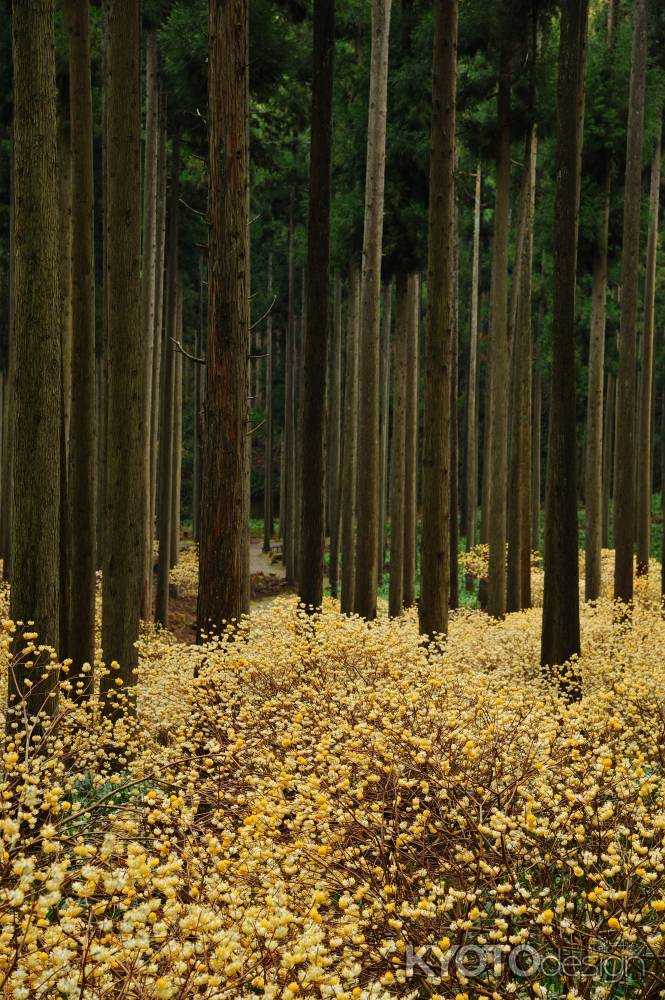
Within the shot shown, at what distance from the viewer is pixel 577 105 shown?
8750mm

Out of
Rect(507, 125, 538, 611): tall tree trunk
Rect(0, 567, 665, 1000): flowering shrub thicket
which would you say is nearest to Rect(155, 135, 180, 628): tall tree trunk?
Rect(507, 125, 538, 611): tall tree trunk

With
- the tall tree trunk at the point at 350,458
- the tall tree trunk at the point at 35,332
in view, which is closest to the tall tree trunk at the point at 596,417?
the tall tree trunk at the point at 350,458

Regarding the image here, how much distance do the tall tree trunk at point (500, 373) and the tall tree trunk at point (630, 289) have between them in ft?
6.67

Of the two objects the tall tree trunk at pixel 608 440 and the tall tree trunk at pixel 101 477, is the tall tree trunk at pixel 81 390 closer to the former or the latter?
the tall tree trunk at pixel 101 477

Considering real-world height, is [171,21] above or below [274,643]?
above

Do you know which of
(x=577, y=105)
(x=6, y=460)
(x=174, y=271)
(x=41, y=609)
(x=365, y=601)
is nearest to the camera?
(x=41, y=609)

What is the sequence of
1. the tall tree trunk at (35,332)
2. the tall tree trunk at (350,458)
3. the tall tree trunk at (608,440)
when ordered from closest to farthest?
the tall tree trunk at (35,332), the tall tree trunk at (350,458), the tall tree trunk at (608,440)

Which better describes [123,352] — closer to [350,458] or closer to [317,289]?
[317,289]

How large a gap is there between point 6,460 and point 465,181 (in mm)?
14619

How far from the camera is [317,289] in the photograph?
10102 mm

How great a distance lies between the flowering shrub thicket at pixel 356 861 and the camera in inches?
114

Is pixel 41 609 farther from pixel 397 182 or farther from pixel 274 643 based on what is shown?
pixel 397 182

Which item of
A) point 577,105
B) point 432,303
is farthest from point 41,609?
point 577,105

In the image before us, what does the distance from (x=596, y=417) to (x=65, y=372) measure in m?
11.0
